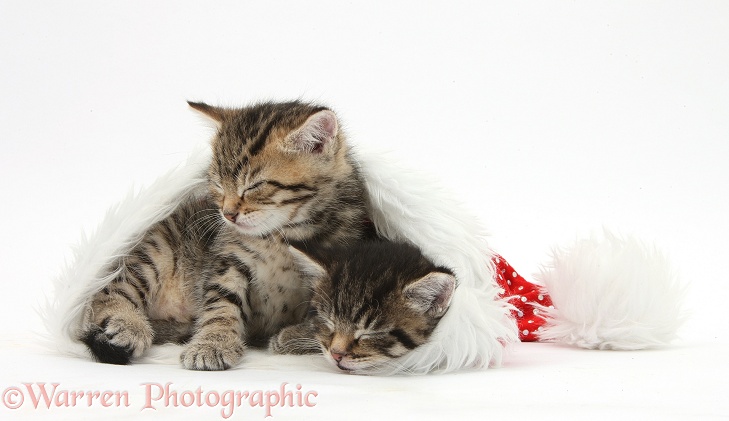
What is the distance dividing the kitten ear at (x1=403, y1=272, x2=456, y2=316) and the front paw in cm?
49

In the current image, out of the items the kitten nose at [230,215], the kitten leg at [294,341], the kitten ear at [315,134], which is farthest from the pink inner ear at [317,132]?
the kitten leg at [294,341]

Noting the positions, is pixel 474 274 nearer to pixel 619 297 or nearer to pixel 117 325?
pixel 619 297

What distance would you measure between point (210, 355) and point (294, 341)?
0.26 meters

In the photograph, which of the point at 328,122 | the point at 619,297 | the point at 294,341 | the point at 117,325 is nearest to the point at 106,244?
the point at 117,325

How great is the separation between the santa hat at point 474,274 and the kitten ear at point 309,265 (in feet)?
1.05

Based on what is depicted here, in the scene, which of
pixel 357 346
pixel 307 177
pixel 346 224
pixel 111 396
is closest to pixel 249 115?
pixel 307 177

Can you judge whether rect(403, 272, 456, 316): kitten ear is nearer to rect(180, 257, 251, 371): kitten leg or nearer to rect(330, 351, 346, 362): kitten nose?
rect(330, 351, 346, 362): kitten nose

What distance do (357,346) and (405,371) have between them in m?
0.15

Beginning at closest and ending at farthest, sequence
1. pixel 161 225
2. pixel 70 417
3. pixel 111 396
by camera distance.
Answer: pixel 70 417
pixel 111 396
pixel 161 225

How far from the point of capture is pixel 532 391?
1.66 m

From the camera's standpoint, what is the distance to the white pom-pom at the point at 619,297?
7.43 feet

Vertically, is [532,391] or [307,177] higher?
[307,177]

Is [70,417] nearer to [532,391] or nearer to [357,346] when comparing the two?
[357,346]

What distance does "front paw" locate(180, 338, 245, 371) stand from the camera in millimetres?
1881
